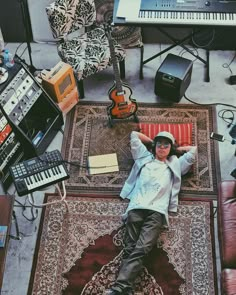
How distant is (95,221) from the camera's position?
4.04 metres

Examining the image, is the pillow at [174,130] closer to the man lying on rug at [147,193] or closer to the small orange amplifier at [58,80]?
the man lying on rug at [147,193]

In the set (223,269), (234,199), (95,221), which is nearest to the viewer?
(223,269)

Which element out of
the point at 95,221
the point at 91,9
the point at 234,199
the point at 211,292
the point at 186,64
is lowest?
the point at 211,292

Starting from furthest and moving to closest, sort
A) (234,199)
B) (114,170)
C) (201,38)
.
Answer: (201,38), (114,170), (234,199)

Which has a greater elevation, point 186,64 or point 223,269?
point 186,64

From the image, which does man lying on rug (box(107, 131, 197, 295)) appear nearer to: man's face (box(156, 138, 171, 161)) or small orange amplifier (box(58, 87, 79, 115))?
man's face (box(156, 138, 171, 161))

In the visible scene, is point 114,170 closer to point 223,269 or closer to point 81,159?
point 81,159

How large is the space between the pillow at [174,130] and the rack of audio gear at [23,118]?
759mm

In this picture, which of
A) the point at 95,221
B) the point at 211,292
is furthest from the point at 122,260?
the point at 211,292

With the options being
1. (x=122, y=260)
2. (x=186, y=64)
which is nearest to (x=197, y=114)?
(x=186, y=64)

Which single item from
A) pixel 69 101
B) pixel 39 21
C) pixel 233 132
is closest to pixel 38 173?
pixel 69 101

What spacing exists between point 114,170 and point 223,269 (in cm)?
139

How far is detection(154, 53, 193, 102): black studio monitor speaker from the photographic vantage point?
14.9 ft

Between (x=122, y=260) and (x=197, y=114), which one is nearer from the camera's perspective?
(x=122, y=260)
